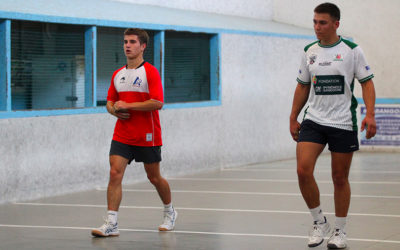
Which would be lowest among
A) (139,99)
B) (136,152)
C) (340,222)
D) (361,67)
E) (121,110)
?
(340,222)

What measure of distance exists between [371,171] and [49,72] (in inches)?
233

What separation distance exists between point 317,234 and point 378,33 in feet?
40.2

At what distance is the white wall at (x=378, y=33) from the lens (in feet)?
61.2

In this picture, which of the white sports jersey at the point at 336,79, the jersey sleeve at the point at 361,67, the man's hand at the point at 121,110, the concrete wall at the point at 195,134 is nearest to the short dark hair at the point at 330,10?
the white sports jersey at the point at 336,79

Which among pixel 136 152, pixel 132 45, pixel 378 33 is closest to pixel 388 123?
pixel 378 33

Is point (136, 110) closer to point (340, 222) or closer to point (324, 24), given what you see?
point (324, 24)

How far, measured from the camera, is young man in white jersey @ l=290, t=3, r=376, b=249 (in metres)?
7.12

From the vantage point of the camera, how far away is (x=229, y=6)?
18406 mm

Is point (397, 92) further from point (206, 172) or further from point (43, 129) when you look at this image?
point (43, 129)

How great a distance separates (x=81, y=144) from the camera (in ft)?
38.8

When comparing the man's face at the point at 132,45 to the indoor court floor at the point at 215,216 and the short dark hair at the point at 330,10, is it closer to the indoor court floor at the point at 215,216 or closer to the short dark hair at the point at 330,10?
the indoor court floor at the point at 215,216

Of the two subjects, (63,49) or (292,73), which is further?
(292,73)

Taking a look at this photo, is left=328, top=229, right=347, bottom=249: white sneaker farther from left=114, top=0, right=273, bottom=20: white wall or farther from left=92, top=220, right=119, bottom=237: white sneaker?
left=114, top=0, right=273, bottom=20: white wall

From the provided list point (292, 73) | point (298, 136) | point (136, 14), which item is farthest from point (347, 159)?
point (292, 73)
